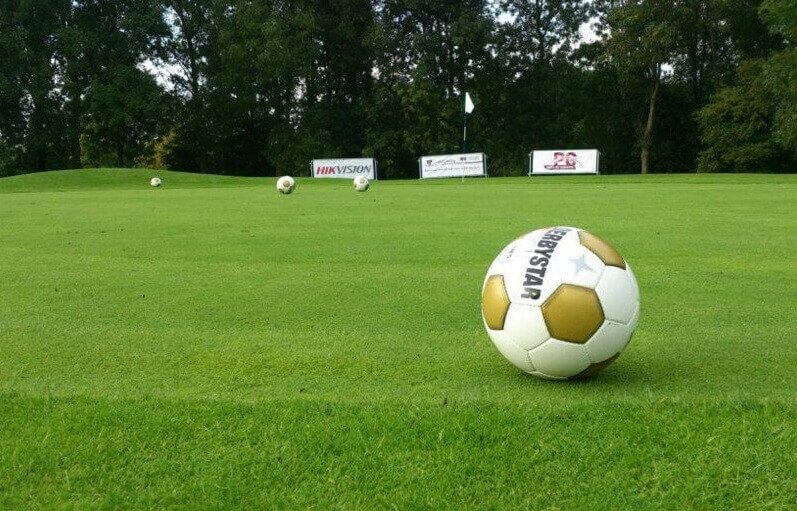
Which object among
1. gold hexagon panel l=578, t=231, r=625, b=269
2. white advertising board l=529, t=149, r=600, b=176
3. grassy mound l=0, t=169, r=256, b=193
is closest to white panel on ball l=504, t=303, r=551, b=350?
gold hexagon panel l=578, t=231, r=625, b=269

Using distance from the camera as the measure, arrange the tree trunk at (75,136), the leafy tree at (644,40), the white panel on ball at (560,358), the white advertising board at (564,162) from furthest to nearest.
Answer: the tree trunk at (75,136) → the leafy tree at (644,40) → the white advertising board at (564,162) → the white panel on ball at (560,358)

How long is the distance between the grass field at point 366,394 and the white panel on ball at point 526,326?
22 cm

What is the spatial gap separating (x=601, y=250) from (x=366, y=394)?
4.62 ft

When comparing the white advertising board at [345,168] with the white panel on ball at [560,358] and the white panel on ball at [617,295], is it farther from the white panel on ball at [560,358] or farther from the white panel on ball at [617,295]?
the white panel on ball at [560,358]

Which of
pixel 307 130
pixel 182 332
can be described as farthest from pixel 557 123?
pixel 182 332

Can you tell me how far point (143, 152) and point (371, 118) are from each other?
16.0 metres

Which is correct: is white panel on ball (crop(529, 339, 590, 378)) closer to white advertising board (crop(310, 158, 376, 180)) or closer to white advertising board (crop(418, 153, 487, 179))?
white advertising board (crop(418, 153, 487, 179))

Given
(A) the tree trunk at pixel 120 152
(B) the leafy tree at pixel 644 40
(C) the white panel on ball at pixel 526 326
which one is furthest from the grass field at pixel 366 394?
(A) the tree trunk at pixel 120 152

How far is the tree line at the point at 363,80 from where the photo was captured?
147 ft

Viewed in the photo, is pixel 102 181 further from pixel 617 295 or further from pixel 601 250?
pixel 617 295

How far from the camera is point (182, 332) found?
176 inches

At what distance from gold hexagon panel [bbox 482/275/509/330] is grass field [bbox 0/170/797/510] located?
0.89 ft

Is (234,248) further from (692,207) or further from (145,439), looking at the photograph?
(692,207)

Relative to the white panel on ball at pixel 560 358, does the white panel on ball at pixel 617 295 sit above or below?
above
